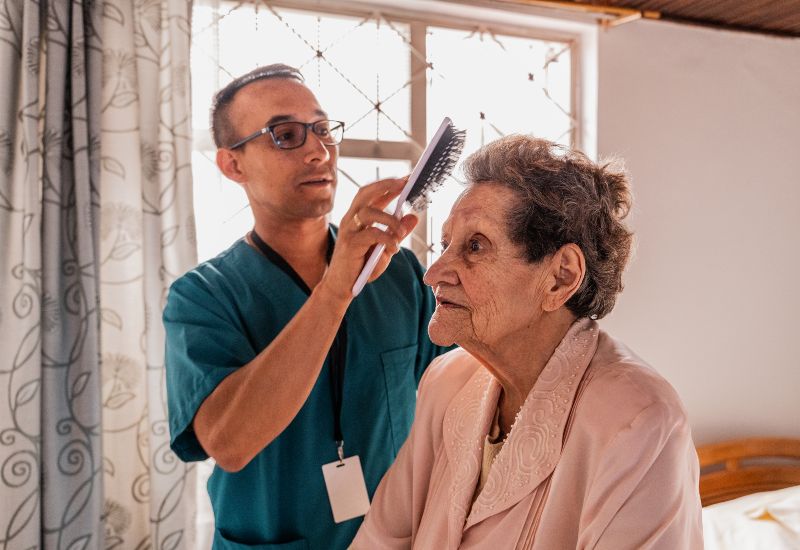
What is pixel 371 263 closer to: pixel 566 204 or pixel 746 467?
pixel 566 204

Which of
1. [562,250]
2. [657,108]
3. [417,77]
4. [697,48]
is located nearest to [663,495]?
[562,250]

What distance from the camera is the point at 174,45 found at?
182 cm

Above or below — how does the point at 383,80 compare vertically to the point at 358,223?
above

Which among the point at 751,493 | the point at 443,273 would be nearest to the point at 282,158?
the point at 443,273

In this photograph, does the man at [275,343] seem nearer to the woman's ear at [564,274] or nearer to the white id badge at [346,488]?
the white id badge at [346,488]

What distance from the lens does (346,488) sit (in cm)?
126

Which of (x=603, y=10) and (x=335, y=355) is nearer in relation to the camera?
(x=335, y=355)

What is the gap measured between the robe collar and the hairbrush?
30 centimetres

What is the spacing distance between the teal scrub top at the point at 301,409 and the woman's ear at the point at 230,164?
0.13 metres

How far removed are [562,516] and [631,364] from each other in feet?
0.72

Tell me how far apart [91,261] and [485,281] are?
3.76ft

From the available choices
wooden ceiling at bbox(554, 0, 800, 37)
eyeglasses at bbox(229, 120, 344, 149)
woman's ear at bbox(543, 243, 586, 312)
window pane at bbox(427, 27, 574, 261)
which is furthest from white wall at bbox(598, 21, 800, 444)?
woman's ear at bbox(543, 243, 586, 312)

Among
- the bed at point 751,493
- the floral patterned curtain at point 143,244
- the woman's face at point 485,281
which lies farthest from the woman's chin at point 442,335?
the bed at point 751,493

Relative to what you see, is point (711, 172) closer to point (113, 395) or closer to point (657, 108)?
point (657, 108)
